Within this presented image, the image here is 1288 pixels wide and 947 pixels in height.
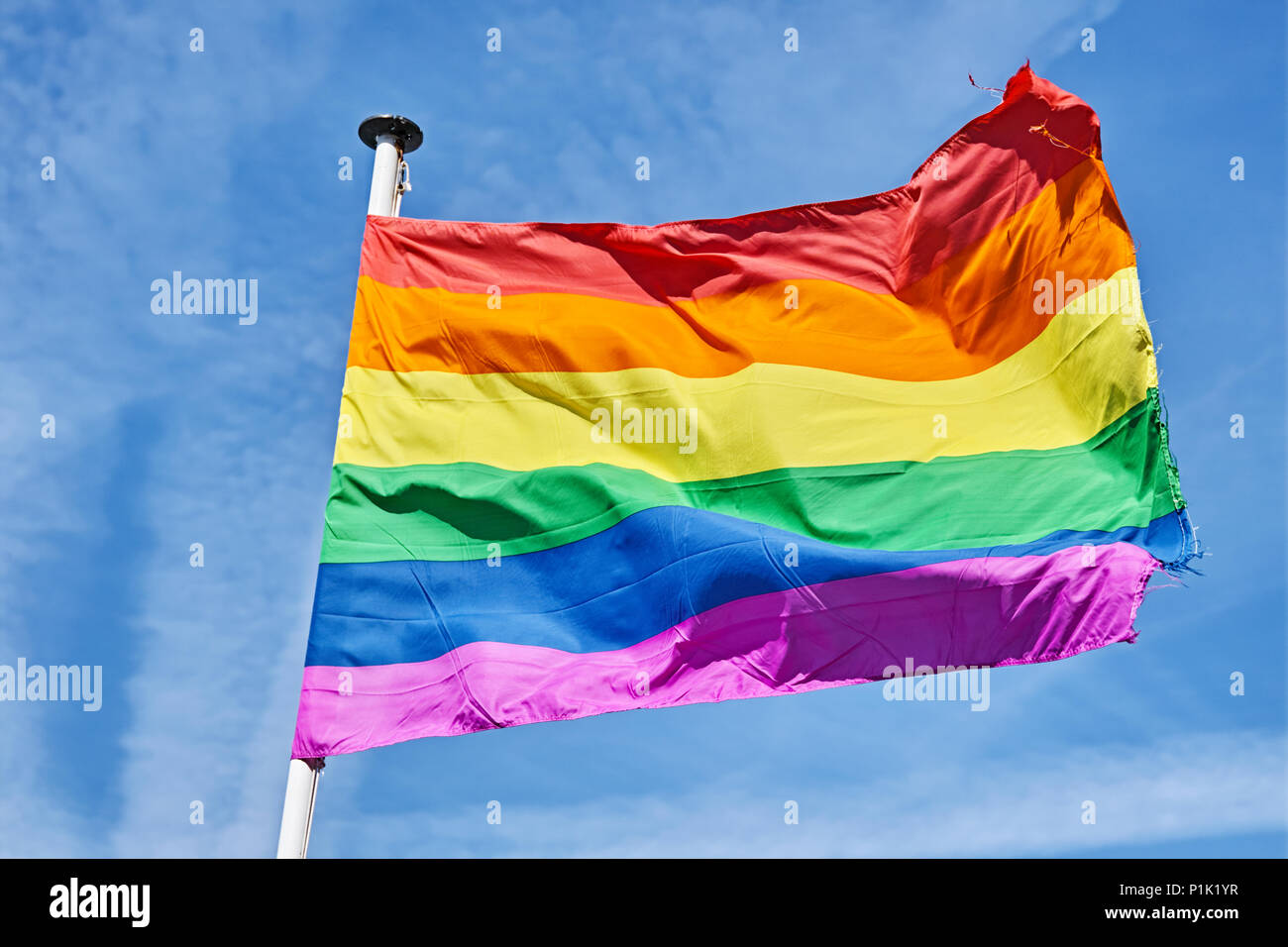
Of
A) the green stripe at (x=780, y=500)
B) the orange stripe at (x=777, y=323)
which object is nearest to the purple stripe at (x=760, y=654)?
the green stripe at (x=780, y=500)

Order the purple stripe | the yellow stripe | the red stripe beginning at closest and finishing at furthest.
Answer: the purple stripe, the yellow stripe, the red stripe

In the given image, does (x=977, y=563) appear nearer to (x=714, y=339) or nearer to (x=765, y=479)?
(x=765, y=479)

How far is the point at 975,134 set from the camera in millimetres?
9766

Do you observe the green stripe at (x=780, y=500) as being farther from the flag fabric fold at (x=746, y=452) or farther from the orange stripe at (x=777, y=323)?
the orange stripe at (x=777, y=323)

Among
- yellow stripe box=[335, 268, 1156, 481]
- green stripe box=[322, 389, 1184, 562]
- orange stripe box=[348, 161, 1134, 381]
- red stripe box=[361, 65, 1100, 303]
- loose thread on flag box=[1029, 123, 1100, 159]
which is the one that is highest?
loose thread on flag box=[1029, 123, 1100, 159]

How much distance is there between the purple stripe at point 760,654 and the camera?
828cm

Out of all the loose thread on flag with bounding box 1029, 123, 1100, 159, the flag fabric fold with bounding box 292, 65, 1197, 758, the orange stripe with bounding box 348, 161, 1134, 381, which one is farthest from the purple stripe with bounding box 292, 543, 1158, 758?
the loose thread on flag with bounding box 1029, 123, 1100, 159

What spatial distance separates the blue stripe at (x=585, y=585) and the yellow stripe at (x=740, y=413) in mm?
543

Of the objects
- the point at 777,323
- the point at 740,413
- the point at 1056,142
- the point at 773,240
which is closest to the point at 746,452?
the point at 740,413

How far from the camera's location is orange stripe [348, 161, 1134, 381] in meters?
9.34

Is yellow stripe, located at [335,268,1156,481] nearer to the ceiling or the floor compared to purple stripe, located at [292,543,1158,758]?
nearer to the ceiling

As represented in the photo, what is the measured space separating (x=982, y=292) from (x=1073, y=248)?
62cm

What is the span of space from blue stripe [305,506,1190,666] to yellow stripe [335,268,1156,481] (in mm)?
543

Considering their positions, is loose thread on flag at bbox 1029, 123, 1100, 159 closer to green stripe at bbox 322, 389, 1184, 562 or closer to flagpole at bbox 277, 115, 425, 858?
green stripe at bbox 322, 389, 1184, 562
